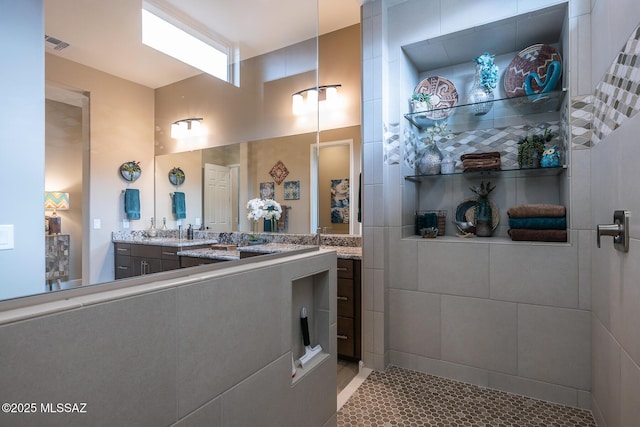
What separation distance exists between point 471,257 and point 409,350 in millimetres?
808

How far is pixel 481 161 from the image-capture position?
229cm

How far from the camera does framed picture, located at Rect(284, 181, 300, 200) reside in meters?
2.42

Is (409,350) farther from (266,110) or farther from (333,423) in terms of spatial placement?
(266,110)

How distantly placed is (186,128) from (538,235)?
6.73ft

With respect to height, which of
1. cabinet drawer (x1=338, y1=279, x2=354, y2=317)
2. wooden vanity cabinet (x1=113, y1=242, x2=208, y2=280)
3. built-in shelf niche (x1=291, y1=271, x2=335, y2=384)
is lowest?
cabinet drawer (x1=338, y1=279, x2=354, y2=317)

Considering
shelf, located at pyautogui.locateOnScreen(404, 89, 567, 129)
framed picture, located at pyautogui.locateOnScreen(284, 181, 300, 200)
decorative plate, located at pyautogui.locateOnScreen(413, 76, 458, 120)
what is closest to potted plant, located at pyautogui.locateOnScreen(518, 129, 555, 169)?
shelf, located at pyautogui.locateOnScreen(404, 89, 567, 129)

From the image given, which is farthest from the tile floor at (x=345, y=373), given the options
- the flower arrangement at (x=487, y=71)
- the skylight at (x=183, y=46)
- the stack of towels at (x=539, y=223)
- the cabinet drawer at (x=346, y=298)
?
the flower arrangement at (x=487, y=71)

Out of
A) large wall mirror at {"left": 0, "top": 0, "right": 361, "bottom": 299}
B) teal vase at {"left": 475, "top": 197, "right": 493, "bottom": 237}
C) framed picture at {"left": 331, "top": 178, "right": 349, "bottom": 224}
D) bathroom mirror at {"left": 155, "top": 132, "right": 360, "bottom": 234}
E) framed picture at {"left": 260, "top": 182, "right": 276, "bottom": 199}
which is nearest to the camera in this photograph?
large wall mirror at {"left": 0, "top": 0, "right": 361, "bottom": 299}

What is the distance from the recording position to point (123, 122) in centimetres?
84

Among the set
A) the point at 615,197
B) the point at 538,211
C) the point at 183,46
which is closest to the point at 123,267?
the point at 183,46

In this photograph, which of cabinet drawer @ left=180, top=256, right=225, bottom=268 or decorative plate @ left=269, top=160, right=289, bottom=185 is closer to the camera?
cabinet drawer @ left=180, top=256, right=225, bottom=268

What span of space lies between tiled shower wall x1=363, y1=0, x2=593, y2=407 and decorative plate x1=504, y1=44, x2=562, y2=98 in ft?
0.65

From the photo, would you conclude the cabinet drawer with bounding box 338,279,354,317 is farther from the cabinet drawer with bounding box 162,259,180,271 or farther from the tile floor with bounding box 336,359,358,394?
the cabinet drawer with bounding box 162,259,180,271

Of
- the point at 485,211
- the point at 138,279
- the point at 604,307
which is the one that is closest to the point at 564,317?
the point at 604,307
